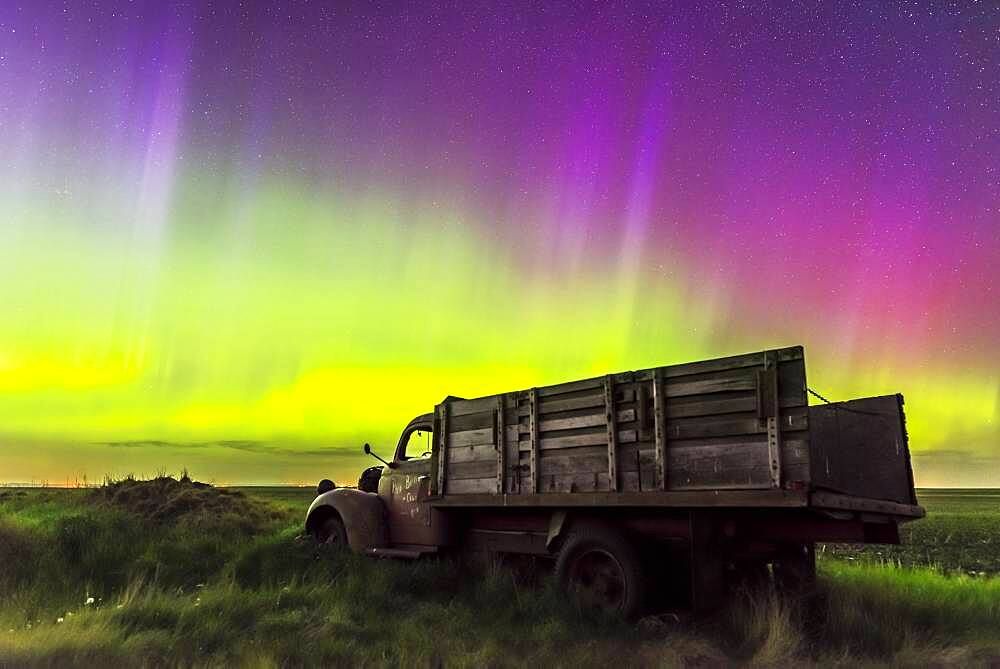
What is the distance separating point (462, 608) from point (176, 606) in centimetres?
299

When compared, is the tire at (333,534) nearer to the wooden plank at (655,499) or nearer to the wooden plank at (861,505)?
the wooden plank at (655,499)

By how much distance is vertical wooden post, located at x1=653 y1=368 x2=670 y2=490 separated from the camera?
7965 millimetres

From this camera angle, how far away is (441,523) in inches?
435

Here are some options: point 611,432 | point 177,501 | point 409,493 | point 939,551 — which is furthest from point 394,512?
point 939,551

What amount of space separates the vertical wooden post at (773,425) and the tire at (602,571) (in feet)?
6.28

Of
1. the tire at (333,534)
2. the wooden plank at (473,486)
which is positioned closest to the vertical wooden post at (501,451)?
the wooden plank at (473,486)

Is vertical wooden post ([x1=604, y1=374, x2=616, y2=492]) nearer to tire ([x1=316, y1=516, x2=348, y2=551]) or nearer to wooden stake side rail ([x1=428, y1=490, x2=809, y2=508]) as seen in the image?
wooden stake side rail ([x1=428, y1=490, x2=809, y2=508])

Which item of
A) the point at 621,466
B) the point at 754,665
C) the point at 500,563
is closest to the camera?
the point at 754,665

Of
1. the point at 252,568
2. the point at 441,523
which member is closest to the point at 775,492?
the point at 441,523

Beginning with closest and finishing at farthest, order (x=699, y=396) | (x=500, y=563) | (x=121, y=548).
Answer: (x=699, y=396) < (x=500, y=563) < (x=121, y=548)

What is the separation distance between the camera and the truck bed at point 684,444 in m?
7.11

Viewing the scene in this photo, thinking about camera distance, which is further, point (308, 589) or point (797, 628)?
point (308, 589)

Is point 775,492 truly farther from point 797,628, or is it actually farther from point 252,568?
point 252,568

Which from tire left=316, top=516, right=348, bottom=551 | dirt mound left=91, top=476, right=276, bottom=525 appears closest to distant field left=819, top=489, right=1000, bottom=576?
tire left=316, top=516, right=348, bottom=551
